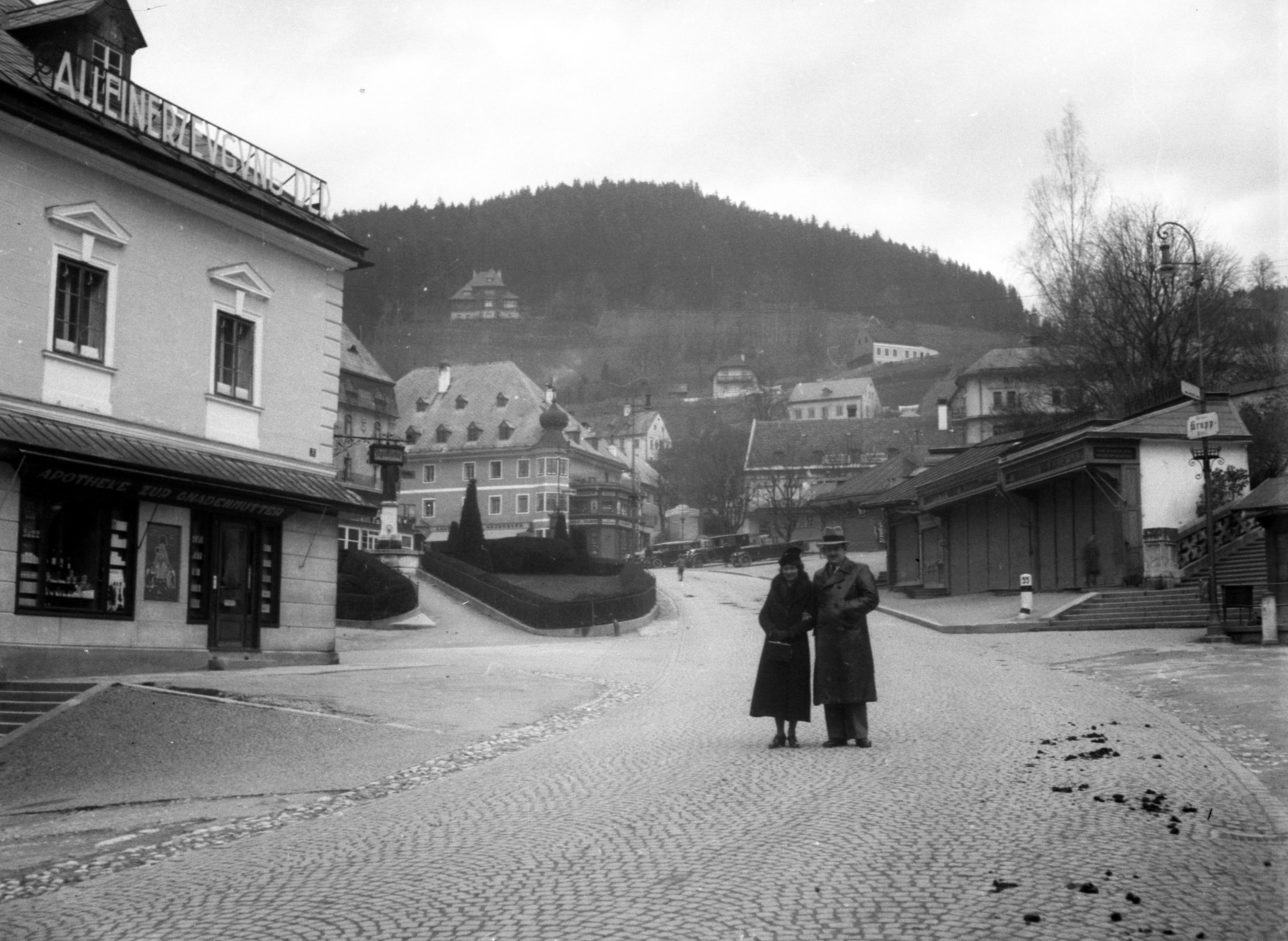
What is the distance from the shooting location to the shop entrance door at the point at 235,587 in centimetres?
2223

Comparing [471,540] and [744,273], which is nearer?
[471,540]

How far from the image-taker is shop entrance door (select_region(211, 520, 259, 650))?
22.2 meters

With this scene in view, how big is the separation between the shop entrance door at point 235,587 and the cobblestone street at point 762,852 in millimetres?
9926

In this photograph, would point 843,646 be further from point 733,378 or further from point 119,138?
point 733,378

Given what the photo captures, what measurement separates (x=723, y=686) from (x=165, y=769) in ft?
28.9

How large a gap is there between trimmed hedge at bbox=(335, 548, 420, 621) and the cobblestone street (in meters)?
25.7

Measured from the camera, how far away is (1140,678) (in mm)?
19703

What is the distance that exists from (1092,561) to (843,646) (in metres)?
25.5

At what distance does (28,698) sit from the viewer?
16.9 m

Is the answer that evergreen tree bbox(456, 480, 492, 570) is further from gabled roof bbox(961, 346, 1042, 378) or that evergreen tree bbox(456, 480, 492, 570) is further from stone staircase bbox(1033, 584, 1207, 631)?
gabled roof bbox(961, 346, 1042, 378)

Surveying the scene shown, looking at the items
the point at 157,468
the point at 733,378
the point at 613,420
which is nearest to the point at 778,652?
the point at 157,468

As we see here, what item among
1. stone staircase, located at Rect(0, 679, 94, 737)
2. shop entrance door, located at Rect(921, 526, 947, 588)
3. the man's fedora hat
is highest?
shop entrance door, located at Rect(921, 526, 947, 588)

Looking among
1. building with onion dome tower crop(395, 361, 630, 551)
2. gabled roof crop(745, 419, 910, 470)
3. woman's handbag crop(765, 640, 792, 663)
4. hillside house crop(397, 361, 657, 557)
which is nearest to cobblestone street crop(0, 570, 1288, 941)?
woman's handbag crop(765, 640, 792, 663)

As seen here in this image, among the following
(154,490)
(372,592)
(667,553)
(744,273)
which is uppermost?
(744,273)
